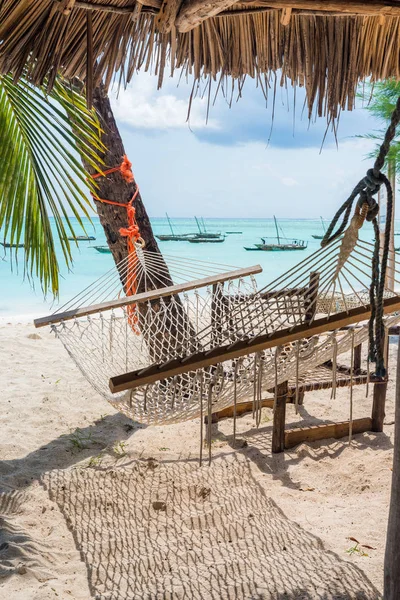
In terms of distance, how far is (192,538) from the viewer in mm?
A: 1733

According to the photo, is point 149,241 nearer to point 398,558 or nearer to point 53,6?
point 53,6

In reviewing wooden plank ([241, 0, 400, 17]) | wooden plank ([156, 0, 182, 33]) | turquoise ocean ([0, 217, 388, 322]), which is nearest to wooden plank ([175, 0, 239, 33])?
wooden plank ([156, 0, 182, 33])

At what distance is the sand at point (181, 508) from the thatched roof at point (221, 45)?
4.16 ft

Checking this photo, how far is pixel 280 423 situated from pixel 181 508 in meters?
0.60

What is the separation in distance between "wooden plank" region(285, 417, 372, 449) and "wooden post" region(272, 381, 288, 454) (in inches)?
1.7

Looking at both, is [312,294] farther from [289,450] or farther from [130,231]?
[130,231]

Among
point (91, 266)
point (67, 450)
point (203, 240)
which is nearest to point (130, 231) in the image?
point (67, 450)

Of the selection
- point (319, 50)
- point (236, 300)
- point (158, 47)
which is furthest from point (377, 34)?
point (236, 300)

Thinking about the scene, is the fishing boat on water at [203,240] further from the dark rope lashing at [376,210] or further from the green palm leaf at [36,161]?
the dark rope lashing at [376,210]

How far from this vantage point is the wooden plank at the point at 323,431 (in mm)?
2447

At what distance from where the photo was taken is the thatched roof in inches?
63.2

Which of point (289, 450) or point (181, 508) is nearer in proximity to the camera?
point (181, 508)

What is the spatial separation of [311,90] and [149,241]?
1.26m

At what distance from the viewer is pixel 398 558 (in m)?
1.17
